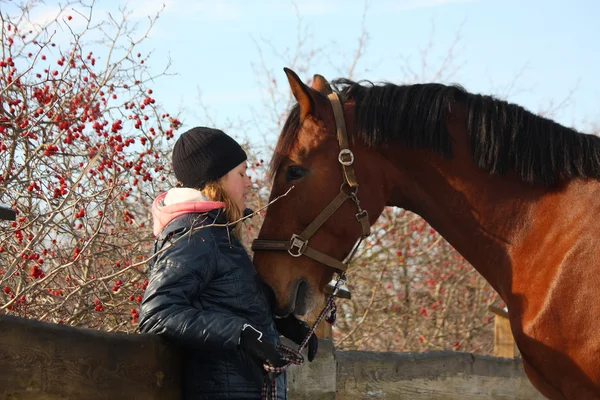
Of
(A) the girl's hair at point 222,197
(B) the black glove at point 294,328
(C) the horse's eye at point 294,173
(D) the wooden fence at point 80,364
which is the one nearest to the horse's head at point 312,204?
(C) the horse's eye at point 294,173

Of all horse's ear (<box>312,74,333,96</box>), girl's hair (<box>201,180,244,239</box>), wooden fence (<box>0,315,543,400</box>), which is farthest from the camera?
horse's ear (<box>312,74,333,96</box>)

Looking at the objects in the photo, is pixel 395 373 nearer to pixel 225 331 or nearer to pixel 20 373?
pixel 225 331

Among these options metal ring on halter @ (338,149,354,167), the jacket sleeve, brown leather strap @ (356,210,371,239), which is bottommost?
the jacket sleeve

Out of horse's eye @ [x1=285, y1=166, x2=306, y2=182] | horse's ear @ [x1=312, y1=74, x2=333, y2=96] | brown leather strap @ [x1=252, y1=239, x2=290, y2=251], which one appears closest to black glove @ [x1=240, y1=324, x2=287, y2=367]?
brown leather strap @ [x1=252, y1=239, x2=290, y2=251]

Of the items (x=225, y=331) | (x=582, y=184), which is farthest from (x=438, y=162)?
(x=225, y=331)

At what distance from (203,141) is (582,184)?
1.54 m

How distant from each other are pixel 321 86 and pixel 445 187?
29.0 inches

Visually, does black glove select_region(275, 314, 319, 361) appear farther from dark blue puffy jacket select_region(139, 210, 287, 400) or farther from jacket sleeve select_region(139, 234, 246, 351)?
jacket sleeve select_region(139, 234, 246, 351)

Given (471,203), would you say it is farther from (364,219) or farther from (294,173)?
(294,173)

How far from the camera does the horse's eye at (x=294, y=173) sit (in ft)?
10.2

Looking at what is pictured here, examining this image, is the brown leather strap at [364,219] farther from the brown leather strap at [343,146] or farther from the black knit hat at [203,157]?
the black knit hat at [203,157]

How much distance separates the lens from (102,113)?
4227 mm

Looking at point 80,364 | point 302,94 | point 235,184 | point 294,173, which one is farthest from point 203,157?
point 80,364

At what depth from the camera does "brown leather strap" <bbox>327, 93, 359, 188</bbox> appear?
3.07 m
